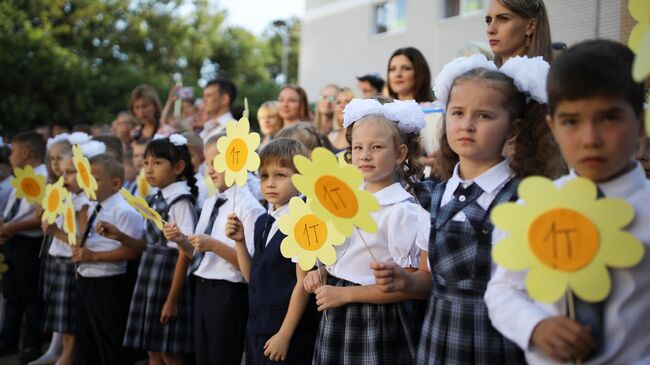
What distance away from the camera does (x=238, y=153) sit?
323 centimetres

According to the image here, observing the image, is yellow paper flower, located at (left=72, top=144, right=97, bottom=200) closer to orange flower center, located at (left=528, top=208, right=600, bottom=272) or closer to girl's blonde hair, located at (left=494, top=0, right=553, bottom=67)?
girl's blonde hair, located at (left=494, top=0, right=553, bottom=67)

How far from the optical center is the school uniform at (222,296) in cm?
363

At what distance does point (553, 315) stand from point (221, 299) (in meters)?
2.34

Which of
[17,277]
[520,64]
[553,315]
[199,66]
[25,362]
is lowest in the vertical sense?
[25,362]

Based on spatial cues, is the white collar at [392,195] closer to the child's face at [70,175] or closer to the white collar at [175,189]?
the white collar at [175,189]

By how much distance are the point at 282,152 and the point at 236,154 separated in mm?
240

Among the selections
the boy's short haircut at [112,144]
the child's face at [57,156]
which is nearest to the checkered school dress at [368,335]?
the boy's short haircut at [112,144]

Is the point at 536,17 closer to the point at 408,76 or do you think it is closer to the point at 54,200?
the point at 408,76

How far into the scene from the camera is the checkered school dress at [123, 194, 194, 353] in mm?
3984

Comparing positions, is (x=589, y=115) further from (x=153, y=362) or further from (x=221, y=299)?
(x=153, y=362)

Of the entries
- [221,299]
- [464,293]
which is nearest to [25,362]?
[221,299]

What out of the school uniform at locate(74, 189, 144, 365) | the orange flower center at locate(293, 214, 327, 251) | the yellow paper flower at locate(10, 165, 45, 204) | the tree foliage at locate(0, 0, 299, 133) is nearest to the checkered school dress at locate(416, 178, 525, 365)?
the orange flower center at locate(293, 214, 327, 251)

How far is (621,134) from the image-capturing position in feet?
5.20

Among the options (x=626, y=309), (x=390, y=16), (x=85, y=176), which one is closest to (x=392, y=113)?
(x=626, y=309)
